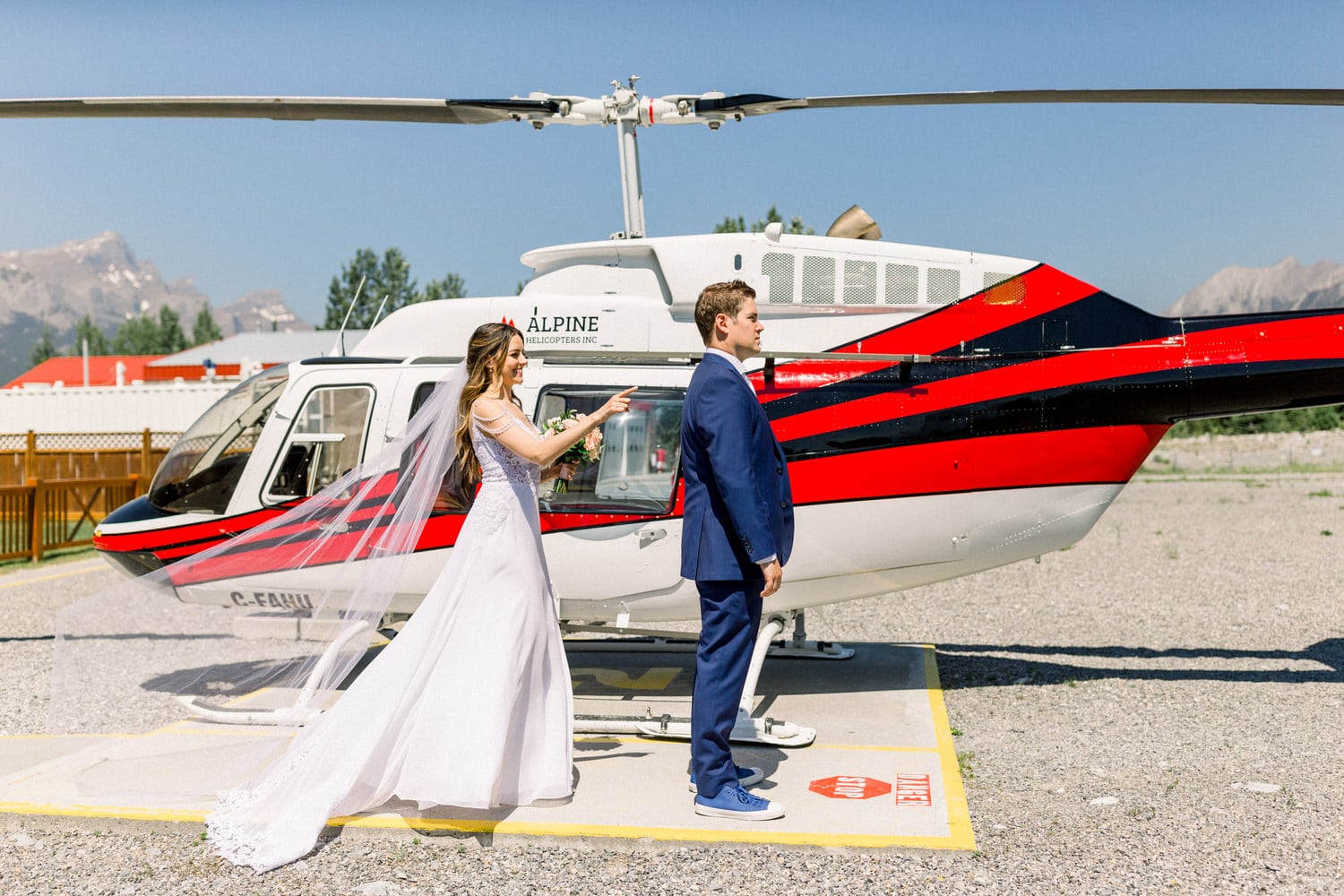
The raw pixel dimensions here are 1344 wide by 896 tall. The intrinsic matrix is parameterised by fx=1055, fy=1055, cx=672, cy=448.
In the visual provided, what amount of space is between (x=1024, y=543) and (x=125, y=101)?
6.03 m

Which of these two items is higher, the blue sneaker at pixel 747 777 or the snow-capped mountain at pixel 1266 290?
the snow-capped mountain at pixel 1266 290

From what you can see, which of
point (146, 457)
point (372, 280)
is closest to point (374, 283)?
point (372, 280)

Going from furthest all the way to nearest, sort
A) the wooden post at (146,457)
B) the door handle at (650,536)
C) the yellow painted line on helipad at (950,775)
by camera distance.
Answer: the wooden post at (146,457)
the door handle at (650,536)
the yellow painted line on helipad at (950,775)

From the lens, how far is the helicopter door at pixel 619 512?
648cm

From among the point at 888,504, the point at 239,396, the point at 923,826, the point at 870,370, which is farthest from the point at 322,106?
the point at 923,826

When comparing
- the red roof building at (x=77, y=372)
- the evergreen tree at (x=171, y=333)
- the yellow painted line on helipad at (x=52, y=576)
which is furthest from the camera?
the evergreen tree at (x=171, y=333)

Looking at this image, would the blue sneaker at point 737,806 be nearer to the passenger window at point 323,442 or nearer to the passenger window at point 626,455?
the passenger window at point 626,455

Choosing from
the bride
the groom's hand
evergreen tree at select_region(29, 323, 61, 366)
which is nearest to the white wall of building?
the bride

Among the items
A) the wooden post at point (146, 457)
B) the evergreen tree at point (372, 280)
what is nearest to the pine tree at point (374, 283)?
the evergreen tree at point (372, 280)

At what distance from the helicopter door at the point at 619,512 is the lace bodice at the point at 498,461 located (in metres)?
1.35

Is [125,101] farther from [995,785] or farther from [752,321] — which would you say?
[995,785]

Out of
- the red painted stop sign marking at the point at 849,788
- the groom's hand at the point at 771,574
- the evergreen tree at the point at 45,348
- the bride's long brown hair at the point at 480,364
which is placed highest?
the evergreen tree at the point at 45,348

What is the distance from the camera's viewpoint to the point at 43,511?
51.5ft

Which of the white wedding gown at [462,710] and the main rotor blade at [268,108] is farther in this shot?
the main rotor blade at [268,108]
